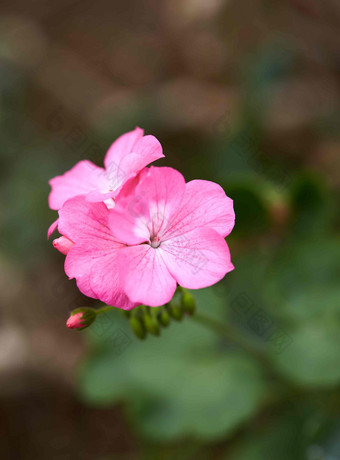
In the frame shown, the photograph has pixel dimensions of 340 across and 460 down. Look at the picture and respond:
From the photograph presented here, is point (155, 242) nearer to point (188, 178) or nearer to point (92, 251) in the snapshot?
point (92, 251)

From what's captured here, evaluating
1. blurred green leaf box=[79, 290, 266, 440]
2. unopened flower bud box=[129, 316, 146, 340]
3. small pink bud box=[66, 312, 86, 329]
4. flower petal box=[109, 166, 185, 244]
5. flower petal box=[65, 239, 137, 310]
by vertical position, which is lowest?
blurred green leaf box=[79, 290, 266, 440]

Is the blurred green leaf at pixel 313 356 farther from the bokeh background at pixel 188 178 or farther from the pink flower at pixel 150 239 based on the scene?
the pink flower at pixel 150 239

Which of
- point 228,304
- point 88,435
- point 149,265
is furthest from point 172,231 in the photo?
point 88,435

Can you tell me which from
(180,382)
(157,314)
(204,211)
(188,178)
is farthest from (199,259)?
(188,178)

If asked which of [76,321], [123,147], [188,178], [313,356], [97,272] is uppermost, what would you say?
[123,147]

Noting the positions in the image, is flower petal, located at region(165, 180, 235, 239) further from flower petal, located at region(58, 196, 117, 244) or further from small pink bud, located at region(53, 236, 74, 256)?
small pink bud, located at region(53, 236, 74, 256)

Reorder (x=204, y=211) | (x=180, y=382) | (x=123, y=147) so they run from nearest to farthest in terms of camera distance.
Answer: (x=204, y=211) < (x=123, y=147) < (x=180, y=382)

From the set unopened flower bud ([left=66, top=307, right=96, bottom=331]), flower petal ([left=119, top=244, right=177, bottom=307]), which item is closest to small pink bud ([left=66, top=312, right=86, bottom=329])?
unopened flower bud ([left=66, top=307, right=96, bottom=331])
